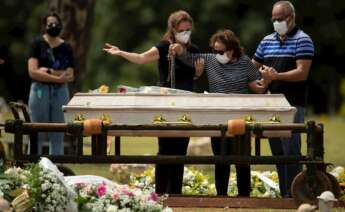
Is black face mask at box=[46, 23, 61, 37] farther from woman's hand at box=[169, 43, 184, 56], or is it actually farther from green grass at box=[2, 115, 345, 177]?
woman's hand at box=[169, 43, 184, 56]

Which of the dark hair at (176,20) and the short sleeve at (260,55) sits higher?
the dark hair at (176,20)

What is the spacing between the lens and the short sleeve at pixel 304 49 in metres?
12.5

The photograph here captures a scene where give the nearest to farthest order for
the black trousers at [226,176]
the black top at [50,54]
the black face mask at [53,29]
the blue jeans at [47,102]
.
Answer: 1. the black trousers at [226,176]
2. the black face mask at [53,29]
3. the black top at [50,54]
4. the blue jeans at [47,102]

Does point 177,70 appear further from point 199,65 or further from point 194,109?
point 194,109

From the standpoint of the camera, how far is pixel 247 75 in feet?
40.2

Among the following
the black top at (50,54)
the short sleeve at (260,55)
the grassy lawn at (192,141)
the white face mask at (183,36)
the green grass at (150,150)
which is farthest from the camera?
the green grass at (150,150)

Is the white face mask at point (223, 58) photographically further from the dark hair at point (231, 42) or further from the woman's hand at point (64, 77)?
the woman's hand at point (64, 77)

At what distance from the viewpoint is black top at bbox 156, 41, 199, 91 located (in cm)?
1252

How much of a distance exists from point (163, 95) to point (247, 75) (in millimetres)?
912

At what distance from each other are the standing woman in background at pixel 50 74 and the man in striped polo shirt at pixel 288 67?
9.27ft

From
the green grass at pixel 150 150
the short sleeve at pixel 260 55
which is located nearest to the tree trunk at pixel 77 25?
the green grass at pixel 150 150

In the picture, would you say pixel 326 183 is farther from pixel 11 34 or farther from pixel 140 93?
pixel 11 34

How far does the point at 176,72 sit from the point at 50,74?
2.45 metres

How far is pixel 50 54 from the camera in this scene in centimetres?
1459
